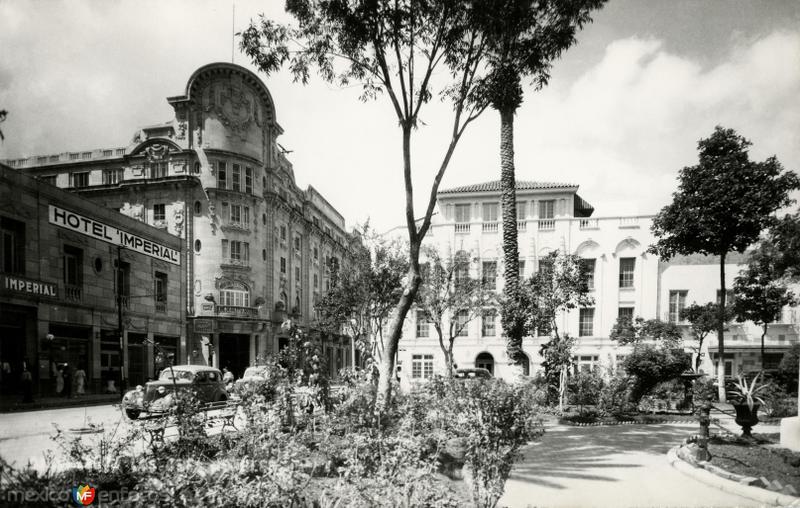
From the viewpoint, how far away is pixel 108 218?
68.6 feet

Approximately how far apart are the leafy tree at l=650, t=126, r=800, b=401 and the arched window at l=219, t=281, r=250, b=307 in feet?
85.6

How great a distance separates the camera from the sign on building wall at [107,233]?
18.2m

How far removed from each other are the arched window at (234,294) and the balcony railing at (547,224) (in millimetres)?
21465

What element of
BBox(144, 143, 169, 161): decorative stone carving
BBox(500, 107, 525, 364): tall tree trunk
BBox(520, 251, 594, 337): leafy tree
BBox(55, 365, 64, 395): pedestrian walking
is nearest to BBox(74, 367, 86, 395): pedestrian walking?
BBox(55, 365, 64, 395): pedestrian walking

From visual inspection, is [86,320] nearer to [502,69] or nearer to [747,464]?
[502,69]

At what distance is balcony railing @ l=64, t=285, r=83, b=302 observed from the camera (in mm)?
18922

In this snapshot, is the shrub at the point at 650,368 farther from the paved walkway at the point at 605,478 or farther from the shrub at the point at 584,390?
the paved walkway at the point at 605,478

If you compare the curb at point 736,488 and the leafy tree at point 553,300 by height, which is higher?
the leafy tree at point 553,300

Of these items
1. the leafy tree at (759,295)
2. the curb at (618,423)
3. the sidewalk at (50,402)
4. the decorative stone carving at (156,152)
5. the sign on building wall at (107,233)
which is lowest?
the sidewalk at (50,402)

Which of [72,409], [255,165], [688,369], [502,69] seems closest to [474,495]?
[502,69]

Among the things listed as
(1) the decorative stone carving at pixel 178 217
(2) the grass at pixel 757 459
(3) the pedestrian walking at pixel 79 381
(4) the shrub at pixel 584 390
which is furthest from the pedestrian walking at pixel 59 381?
(2) the grass at pixel 757 459

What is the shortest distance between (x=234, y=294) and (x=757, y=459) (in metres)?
29.5

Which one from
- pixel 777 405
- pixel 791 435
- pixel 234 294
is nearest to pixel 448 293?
pixel 777 405

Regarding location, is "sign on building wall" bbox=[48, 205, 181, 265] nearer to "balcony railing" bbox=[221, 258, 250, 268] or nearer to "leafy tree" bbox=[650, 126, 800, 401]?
"balcony railing" bbox=[221, 258, 250, 268]
